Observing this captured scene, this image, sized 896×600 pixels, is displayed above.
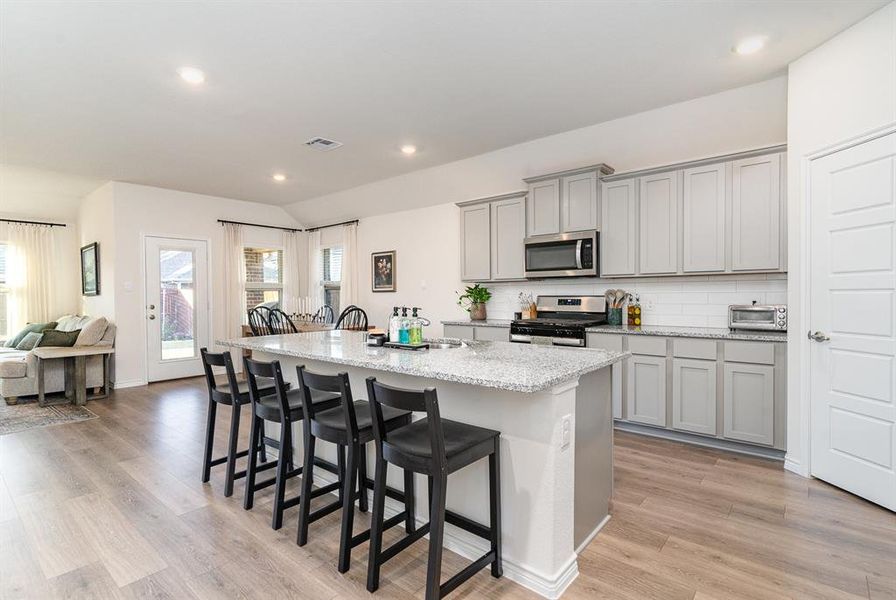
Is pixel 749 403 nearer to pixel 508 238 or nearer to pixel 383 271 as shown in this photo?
pixel 508 238

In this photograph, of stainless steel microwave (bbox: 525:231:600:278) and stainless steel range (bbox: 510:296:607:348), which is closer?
stainless steel range (bbox: 510:296:607:348)

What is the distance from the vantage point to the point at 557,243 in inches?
183

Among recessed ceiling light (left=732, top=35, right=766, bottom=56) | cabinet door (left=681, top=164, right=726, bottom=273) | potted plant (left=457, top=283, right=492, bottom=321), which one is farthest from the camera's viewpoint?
potted plant (left=457, top=283, right=492, bottom=321)

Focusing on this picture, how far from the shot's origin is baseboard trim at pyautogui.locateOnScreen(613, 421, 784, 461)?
11.1 ft

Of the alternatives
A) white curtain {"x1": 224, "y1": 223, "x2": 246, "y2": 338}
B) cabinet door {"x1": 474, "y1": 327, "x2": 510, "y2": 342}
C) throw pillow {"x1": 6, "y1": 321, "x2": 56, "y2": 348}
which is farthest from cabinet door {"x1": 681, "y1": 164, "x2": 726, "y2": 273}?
throw pillow {"x1": 6, "y1": 321, "x2": 56, "y2": 348}

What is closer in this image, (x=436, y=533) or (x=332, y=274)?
(x=436, y=533)

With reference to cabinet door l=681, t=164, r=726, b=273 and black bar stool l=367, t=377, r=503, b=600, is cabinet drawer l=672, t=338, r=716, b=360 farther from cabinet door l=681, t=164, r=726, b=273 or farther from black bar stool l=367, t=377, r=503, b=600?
black bar stool l=367, t=377, r=503, b=600

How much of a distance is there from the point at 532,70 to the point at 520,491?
2612mm

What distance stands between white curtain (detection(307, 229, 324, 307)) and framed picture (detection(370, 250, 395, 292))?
4.17ft

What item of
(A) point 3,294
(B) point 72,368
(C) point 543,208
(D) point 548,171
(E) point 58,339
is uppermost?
(D) point 548,171

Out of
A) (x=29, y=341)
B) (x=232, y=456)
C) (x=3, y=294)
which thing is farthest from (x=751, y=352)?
(x=3, y=294)

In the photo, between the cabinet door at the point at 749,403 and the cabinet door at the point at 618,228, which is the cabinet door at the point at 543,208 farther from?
the cabinet door at the point at 749,403

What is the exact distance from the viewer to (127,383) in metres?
6.04

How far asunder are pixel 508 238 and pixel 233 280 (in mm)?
4404
